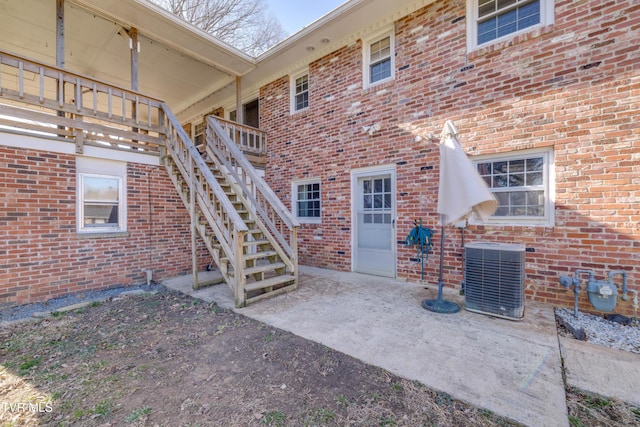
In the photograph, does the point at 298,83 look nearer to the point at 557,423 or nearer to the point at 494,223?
the point at 494,223

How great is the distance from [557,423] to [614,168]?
11.6 ft

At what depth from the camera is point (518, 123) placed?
4.35 metres

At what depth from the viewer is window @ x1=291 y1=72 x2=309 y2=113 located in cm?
753

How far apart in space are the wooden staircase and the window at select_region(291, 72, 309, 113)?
2.11 metres

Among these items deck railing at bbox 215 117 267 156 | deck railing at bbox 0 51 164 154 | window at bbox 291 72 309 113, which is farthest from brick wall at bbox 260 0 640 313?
deck railing at bbox 0 51 164 154

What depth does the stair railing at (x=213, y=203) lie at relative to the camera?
4148mm

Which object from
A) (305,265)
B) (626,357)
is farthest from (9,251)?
(626,357)

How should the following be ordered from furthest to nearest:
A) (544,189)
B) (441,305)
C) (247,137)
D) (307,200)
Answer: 1. (247,137)
2. (307,200)
3. (544,189)
4. (441,305)

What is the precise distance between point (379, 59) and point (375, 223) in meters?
3.54

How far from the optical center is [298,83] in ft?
25.4

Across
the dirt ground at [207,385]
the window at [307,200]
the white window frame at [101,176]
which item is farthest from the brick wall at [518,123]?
the white window frame at [101,176]

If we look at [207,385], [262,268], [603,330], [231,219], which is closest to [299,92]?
[231,219]

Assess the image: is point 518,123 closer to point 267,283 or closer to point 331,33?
point 331,33

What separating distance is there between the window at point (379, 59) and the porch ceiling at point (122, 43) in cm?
312
